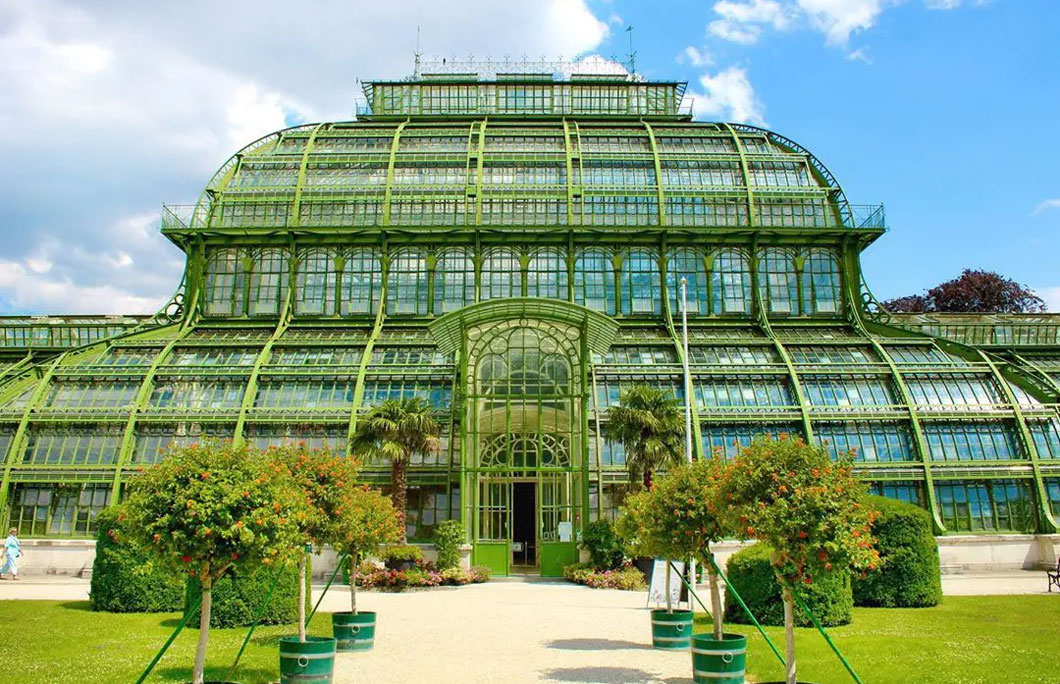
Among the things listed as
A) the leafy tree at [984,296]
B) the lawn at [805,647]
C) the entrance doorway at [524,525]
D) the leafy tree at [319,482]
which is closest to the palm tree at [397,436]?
the entrance doorway at [524,525]

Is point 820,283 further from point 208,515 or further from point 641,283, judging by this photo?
point 208,515

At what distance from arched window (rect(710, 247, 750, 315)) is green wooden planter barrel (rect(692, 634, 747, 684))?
1402 inches

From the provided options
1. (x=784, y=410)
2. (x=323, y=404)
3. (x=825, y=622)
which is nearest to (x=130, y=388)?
(x=323, y=404)

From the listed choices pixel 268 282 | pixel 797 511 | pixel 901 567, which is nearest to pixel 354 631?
pixel 797 511

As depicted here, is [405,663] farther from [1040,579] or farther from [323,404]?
[1040,579]

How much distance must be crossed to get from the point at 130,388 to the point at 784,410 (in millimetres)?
31562

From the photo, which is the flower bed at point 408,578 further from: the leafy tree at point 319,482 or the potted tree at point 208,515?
the potted tree at point 208,515

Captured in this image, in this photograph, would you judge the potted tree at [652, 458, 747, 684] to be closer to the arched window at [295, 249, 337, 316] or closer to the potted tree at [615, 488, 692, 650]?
the potted tree at [615, 488, 692, 650]

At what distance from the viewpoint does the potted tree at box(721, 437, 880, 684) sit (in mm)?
13844

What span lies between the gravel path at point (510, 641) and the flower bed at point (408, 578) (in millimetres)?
1344

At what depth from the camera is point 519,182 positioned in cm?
5272

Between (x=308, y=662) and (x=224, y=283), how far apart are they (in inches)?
1530

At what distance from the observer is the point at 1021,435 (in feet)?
134

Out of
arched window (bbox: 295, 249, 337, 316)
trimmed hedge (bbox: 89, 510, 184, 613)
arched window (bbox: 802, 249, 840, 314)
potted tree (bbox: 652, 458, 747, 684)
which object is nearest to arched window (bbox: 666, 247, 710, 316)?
arched window (bbox: 802, 249, 840, 314)
